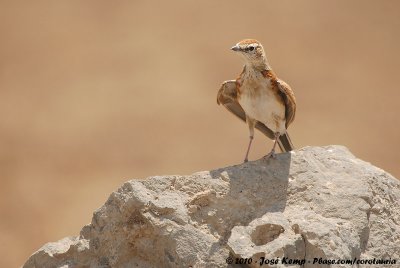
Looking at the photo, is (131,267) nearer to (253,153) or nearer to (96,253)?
(96,253)

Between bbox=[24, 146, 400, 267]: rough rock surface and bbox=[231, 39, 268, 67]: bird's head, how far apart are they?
3.44 ft

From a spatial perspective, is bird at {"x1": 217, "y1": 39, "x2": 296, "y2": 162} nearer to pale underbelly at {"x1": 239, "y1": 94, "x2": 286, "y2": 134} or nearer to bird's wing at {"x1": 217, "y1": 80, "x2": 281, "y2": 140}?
pale underbelly at {"x1": 239, "y1": 94, "x2": 286, "y2": 134}

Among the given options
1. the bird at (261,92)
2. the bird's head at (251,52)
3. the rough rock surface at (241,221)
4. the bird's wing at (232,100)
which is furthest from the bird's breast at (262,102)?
the rough rock surface at (241,221)

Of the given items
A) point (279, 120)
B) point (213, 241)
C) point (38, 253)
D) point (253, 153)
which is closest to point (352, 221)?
point (213, 241)

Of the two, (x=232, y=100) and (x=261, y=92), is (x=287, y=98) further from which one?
(x=232, y=100)

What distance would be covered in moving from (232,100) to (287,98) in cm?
65

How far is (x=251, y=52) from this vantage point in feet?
19.2

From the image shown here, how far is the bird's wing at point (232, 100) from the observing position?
632cm

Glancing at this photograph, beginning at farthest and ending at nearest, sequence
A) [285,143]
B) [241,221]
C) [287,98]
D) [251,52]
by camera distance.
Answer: [285,143] → [287,98] → [251,52] → [241,221]

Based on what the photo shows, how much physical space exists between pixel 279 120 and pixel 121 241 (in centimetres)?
193

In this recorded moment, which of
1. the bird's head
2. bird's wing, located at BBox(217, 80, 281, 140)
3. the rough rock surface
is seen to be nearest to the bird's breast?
the bird's head

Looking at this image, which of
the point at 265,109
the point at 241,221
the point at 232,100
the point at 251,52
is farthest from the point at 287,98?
the point at 241,221

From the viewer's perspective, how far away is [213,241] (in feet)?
15.7

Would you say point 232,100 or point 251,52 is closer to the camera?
point 251,52
